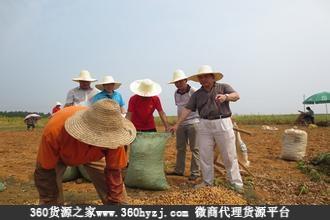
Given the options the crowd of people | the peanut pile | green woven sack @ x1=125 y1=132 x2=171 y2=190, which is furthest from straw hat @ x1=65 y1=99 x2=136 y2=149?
green woven sack @ x1=125 y1=132 x2=171 y2=190

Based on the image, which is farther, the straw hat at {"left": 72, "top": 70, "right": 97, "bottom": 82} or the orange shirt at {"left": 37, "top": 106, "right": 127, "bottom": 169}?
the straw hat at {"left": 72, "top": 70, "right": 97, "bottom": 82}

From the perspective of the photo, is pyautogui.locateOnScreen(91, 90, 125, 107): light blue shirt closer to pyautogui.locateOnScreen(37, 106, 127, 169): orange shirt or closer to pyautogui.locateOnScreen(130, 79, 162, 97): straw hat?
pyautogui.locateOnScreen(130, 79, 162, 97): straw hat

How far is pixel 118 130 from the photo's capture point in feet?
9.87

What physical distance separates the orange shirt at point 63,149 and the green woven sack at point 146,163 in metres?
2.07

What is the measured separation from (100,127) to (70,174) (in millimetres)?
3112

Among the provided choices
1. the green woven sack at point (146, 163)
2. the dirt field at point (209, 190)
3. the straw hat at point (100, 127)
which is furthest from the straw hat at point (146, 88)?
the straw hat at point (100, 127)

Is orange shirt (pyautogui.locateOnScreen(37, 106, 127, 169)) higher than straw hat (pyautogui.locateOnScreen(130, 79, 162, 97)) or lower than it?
lower

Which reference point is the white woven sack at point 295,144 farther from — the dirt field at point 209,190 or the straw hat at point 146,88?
the straw hat at point 146,88

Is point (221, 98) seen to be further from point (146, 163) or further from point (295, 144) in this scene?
point (295, 144)

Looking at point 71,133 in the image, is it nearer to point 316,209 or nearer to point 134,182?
point 316,209

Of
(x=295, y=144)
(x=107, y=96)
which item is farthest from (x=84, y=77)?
(x=295, y=144)

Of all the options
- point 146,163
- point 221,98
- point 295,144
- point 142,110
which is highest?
point 221,98

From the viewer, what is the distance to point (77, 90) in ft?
19.2

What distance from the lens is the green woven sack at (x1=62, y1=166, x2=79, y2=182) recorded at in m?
5.78
